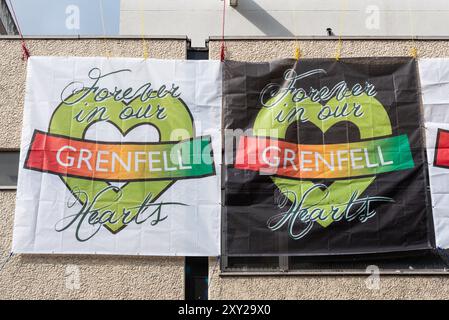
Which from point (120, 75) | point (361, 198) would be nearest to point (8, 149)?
point (120, 75)

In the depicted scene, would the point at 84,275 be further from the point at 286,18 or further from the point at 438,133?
the point at 286,18

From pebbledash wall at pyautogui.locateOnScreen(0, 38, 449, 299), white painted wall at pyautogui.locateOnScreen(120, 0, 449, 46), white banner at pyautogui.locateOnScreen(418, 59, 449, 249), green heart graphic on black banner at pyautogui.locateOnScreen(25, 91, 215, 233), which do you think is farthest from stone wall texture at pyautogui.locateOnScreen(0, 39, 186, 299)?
white painted wall at pyautogui.locateOnScreen(120, 0, 449, 46)

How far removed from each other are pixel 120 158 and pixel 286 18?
680cm

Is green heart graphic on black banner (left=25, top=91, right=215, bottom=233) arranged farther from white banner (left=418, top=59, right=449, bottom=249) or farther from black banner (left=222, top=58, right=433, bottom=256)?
white banner (left=418, top=59, right=449, bottom=249)

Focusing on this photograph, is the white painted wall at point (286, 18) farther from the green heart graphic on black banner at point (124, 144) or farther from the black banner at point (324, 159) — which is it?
the green heart graphic on black banner at point (124, 144)

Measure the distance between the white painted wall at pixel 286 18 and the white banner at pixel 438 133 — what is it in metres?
4.71

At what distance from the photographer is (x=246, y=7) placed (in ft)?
48.3

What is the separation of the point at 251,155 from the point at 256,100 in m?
0.92

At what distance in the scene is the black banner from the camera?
30.3 ft

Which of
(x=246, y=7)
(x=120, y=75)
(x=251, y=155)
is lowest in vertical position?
(x=251, y=155)

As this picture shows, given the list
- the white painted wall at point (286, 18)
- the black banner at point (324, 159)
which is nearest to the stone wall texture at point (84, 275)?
the black banner at point (324, 159)

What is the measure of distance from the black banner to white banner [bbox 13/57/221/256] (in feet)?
1.25

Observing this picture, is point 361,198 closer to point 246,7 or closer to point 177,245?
point 177,245
